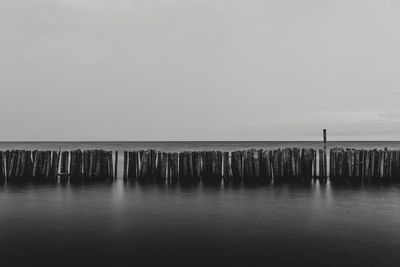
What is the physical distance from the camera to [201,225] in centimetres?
727

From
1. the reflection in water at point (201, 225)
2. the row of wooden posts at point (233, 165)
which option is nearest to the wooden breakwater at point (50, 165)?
the row of wooden posts at point (233, 165)

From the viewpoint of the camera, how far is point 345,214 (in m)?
8.39

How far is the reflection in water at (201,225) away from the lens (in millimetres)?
5301

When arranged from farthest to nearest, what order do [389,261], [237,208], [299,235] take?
[237,208]
[299,235]
[389,261]

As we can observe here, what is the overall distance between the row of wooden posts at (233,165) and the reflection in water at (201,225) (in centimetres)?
166

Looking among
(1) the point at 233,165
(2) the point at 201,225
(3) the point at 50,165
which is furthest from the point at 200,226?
(3) the point at 50,165

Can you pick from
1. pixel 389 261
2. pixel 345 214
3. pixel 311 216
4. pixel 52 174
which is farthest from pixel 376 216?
pixel 52 174

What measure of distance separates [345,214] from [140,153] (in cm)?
793

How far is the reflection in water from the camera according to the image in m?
5.30

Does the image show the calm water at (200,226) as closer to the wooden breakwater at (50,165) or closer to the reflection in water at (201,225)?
the reflection in water at (201,225)

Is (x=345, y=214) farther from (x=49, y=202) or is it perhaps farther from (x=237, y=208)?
(x=49, y=202)

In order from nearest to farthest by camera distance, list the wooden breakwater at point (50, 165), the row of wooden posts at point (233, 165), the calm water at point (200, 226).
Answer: the calm water at point (200, 226) < the row of wooden posts at point (233, 165) < the wooden breakwater at point (50, 165)

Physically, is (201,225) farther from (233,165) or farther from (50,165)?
(50,165)

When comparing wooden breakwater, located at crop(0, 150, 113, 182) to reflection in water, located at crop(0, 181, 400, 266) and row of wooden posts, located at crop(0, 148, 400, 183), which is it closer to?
row of wooden posts, located at crop(0, 148, 400, 183)
